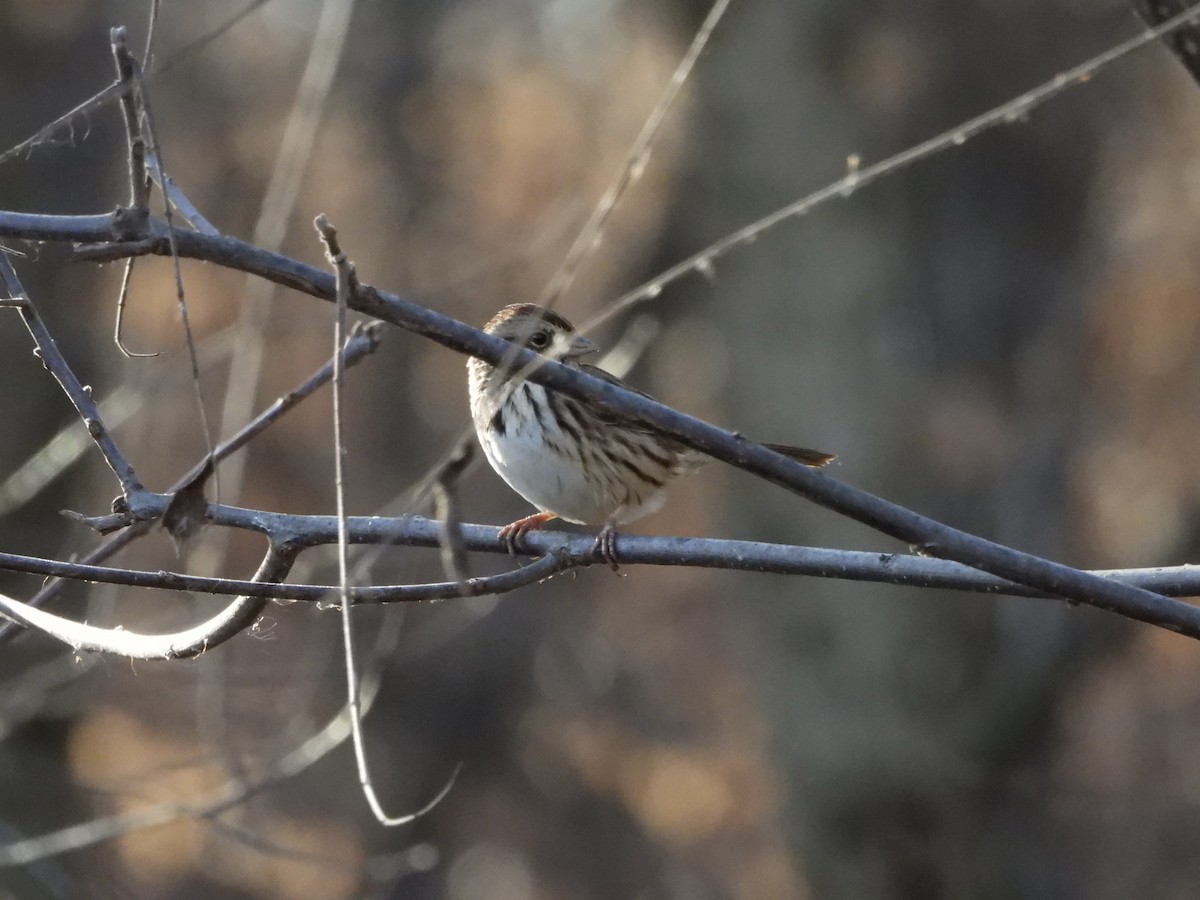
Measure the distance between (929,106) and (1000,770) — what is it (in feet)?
17.5

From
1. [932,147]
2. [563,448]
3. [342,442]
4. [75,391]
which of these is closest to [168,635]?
[75,391]

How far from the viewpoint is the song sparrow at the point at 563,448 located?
13.2 ft

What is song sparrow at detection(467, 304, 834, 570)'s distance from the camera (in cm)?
402

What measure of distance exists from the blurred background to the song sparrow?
0.32m

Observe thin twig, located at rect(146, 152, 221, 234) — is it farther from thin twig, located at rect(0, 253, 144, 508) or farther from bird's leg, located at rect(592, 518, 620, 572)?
bird's leg, located at rect(592, 518, 620, 572)

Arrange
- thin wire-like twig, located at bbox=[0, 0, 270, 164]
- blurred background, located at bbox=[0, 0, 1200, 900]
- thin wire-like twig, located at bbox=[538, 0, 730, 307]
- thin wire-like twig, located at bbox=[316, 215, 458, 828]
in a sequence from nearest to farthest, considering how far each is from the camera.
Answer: thin wire-like twig, located at bbox=[316, 215, 458, 828], thin wire-like twig, located at bbox=[0, 0, 270, 164], thin wire-like twig, located at bbox=[538, 0, 730, 307], blurred background, located at bbox=[0, 0, 1200, 900]

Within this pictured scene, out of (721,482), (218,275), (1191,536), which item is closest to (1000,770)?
(1191,536)

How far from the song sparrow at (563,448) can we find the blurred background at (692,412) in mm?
320

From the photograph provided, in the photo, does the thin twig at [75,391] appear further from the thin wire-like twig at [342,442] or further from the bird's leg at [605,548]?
the bird's leg at [605,548]

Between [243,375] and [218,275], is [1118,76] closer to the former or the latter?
[218,275]

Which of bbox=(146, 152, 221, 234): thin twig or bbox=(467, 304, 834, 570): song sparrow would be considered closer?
bbox=(146, 152, 221, 234): thin twig

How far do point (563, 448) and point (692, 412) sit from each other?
348 inches

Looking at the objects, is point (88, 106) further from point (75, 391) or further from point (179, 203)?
point (75, 391)

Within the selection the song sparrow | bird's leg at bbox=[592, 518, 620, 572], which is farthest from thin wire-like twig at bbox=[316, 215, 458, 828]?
the song sparrow
